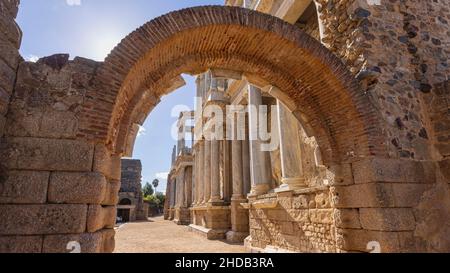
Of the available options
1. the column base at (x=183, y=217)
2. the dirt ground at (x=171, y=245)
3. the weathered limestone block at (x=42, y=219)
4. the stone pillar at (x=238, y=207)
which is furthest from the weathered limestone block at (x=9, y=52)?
the column base at (x=183, y=217)

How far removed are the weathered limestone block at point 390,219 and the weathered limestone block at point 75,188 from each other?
3517 mm

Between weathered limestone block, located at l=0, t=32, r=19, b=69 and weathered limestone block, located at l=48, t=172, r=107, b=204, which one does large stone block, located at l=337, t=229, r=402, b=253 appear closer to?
weathered limestone block, located at l=48, t=172, r=107, b=204

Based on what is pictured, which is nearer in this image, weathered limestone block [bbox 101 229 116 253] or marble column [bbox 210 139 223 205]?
weathered limestone block [bbox 101 229 116 253]

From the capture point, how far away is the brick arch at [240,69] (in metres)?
3.19

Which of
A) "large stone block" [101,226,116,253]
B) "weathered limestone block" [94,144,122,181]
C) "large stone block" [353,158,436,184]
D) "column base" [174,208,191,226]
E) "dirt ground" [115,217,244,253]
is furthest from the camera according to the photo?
"column base" [174,208,191,226]

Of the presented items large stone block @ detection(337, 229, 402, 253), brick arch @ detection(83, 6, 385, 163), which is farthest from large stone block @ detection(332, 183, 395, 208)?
brick arch @ detection(83, 6, 385, 163)

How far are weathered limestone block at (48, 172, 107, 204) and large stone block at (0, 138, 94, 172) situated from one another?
0.25 ft

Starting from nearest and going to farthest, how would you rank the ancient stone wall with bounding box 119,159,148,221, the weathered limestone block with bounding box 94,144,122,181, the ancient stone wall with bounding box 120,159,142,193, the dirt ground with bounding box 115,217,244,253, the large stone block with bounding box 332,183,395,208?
the weathered limestone block with bounding box 94,144,122,181 < the large stone block with bounding box 332,183,395,208 < the dirt ground with bounding box 115,217,244,253 < the ancient stone wall with bounding box 119,159,148,221 < the ancient stone wall with bounding box 120,159,142,193

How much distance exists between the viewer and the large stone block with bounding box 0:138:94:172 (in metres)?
2.62

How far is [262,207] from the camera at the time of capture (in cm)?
862

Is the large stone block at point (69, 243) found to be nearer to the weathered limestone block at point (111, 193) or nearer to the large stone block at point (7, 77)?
the weathered limestone block at point (111, 193)

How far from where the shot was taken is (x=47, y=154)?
271 cm

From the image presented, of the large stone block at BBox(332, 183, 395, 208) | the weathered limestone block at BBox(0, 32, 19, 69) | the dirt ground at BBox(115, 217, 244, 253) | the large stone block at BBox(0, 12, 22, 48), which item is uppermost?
the large stone block at BBox(0, 12, 22, 48)
